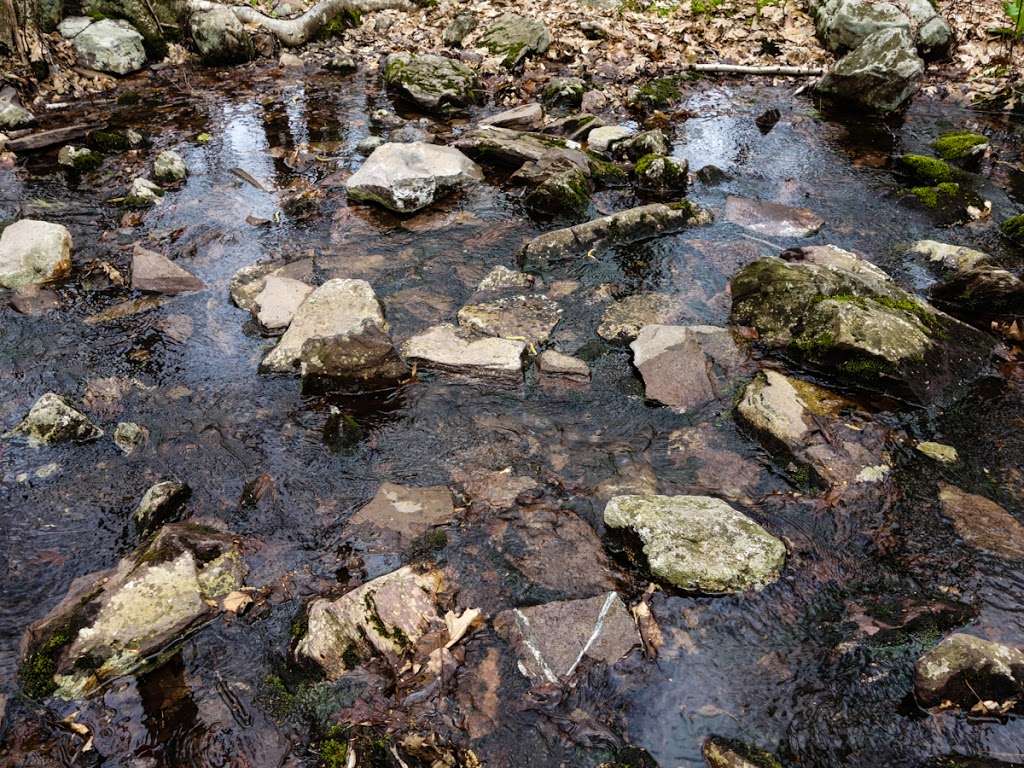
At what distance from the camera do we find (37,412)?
4320mm

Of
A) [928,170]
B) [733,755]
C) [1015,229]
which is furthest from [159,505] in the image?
[928,170]

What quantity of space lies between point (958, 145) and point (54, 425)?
9849 mm

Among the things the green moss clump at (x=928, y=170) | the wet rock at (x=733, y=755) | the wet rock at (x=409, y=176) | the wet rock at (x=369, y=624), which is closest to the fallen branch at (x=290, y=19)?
the wet rock at (x=409, y=176)

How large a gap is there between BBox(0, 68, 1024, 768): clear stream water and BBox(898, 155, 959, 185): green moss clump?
0.40 m

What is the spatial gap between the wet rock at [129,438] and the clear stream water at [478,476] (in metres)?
0.07

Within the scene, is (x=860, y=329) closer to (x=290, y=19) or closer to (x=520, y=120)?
(x=520, y=120)

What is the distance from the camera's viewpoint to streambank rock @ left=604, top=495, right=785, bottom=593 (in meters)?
3.43

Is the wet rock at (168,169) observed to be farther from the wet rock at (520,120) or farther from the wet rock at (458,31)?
the wet rock at (458,31)

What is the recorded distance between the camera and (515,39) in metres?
11.5

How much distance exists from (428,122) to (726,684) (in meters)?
8.58

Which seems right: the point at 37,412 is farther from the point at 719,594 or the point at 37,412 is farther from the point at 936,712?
the point at 936,712

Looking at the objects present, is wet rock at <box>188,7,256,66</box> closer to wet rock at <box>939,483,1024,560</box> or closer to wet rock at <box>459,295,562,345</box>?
wet rock at <box>459,295,562,345</box>

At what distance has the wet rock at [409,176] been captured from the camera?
22.8 ft

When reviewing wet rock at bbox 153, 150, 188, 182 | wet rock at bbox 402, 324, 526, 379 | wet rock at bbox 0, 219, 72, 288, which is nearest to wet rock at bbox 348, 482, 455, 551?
wet rock at bbox 402, 324, 526, 379
